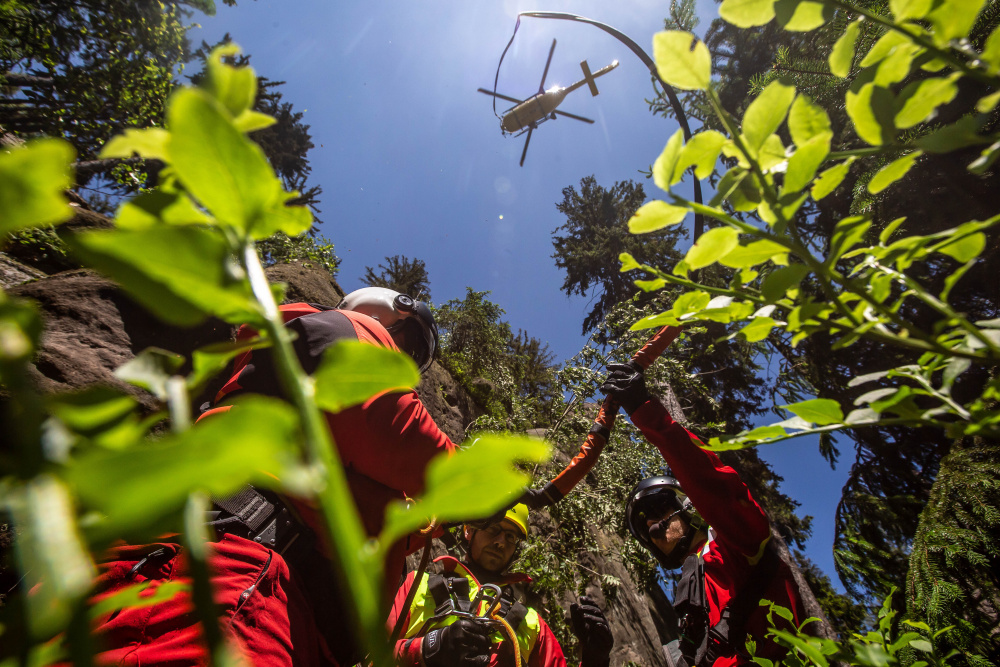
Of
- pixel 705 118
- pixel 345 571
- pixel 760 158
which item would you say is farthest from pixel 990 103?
pixel 705 118

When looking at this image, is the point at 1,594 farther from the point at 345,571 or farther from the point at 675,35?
the point at 675,35

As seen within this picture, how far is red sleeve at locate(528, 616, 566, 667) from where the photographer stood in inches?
123

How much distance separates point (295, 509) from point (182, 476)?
1601 millimetres

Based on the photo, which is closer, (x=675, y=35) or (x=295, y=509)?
(x=675, y=35)

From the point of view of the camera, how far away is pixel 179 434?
0.15 meters

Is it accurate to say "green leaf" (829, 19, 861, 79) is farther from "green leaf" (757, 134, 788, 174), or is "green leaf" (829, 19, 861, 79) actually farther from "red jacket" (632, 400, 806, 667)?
"red jacket" (632, 400, 806, 667)

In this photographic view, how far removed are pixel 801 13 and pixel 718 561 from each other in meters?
3.14

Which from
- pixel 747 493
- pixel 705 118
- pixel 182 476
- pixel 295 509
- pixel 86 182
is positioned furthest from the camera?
pixel 86 182

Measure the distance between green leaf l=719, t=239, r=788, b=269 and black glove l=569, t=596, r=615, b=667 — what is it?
11.8 feet

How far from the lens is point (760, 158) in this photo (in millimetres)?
477

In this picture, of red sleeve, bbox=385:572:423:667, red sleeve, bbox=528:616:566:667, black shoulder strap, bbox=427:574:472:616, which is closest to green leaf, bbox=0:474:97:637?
red sleeve, bbox=385:572:423:667

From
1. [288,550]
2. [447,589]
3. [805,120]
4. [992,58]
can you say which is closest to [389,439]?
[288,550]

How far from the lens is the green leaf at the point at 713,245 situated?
18.9 inches

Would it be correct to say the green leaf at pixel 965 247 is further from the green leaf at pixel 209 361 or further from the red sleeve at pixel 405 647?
the red sleeve at pixel 405 647
